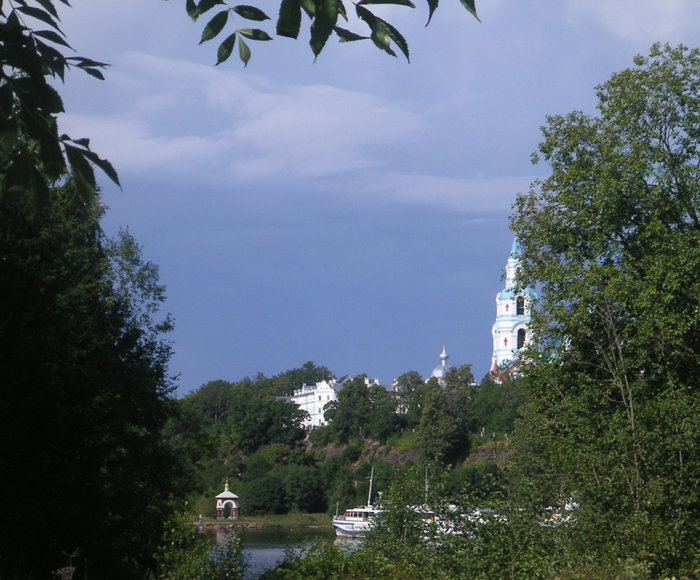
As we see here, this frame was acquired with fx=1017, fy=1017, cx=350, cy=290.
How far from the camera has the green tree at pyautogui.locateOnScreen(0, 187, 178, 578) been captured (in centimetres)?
1706

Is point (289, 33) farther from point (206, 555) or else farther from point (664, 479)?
point (664, 479)

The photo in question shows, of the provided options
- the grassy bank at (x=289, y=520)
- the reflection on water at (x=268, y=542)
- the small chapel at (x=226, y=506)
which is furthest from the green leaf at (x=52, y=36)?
the small chapel at (x=226, y=506)

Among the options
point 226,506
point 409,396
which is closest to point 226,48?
point 226,506

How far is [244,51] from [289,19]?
460 millimetres

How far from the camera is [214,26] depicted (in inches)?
135

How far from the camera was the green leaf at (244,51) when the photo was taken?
11.4 feet

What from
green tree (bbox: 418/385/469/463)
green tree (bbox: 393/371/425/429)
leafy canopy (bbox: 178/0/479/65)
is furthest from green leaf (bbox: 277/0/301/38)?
green tree (bbox: 393/371/425/429)

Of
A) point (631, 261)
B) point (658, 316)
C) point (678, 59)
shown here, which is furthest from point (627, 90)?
point (658, 316)

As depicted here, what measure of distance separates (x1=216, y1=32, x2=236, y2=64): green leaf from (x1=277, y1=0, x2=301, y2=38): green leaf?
0.45 meters

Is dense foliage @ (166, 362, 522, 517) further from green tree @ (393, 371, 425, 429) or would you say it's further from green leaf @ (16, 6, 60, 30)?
green leaf @ (16, 6, 60, 30)

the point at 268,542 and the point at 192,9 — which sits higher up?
the point at 192,9

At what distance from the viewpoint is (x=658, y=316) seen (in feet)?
66.6

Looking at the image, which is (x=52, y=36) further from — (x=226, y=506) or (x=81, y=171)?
(x=226, y=506)

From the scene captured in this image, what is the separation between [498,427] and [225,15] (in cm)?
9969
